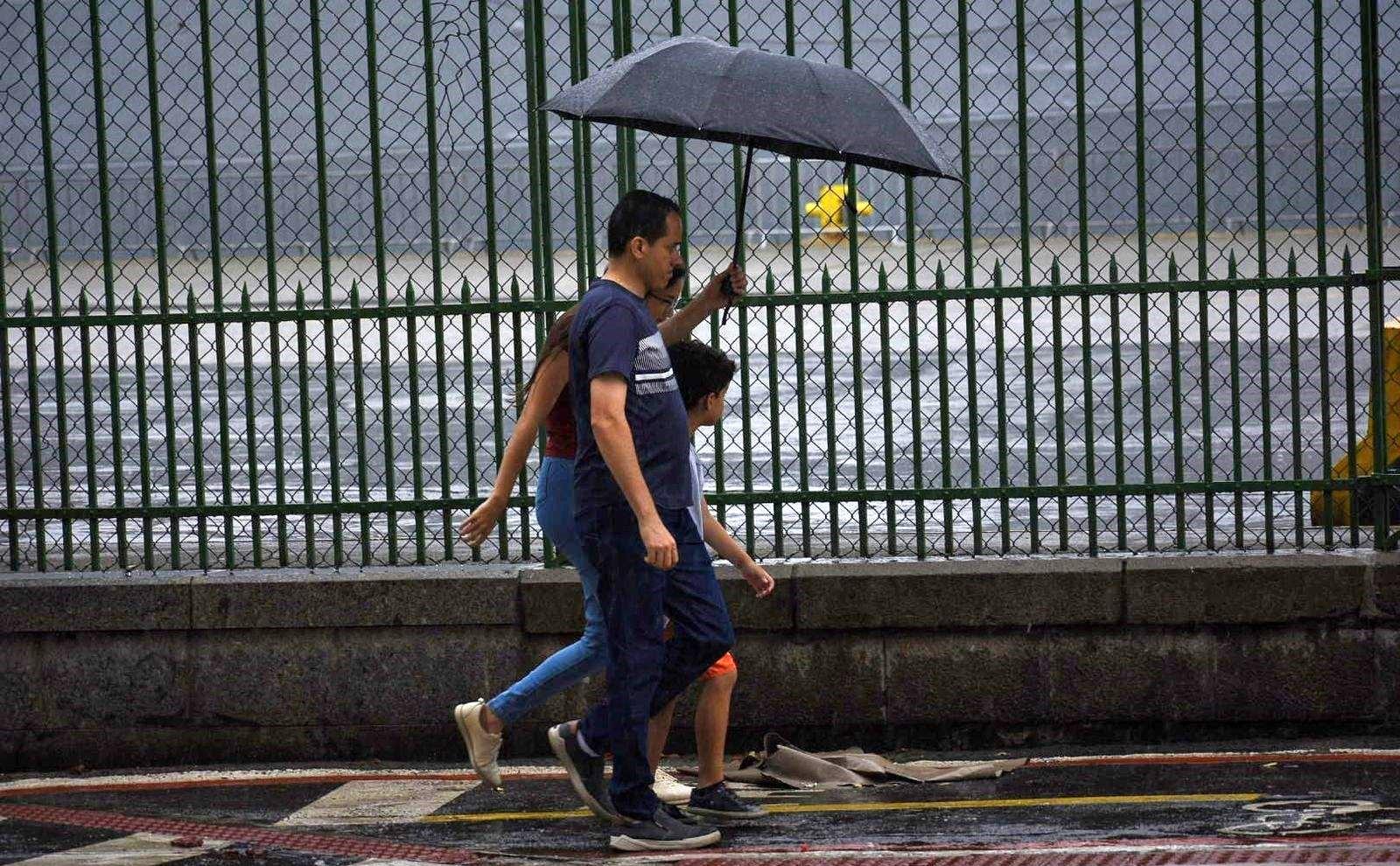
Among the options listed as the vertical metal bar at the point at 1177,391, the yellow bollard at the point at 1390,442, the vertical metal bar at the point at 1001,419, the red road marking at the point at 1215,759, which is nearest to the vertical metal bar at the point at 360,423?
the vertical metal bar at the point at 1001,419

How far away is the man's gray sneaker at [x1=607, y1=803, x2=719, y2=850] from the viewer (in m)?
4.69

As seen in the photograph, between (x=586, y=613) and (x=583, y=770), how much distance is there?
0.45 metres

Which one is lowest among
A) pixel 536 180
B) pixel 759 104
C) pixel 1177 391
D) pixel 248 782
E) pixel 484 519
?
pixel 248 782

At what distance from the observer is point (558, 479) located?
511 cm

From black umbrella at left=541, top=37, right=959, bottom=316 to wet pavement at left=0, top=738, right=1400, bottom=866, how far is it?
182 centimetres

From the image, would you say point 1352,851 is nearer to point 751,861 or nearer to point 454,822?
point 751,861

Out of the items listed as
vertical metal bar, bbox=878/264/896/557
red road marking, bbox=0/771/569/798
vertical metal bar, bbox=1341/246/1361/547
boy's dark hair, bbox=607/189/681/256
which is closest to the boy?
boy's dark hair, bbox=607/189/681/256

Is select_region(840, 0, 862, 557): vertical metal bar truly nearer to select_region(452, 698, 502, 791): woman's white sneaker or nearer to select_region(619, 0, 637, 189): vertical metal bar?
select_region(619, 0, 637, 189): vertical metal bar

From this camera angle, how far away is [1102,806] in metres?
5.22

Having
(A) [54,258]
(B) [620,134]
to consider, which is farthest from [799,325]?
(A) [54,258]

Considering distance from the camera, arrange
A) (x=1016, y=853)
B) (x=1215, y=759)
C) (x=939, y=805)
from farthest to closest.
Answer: (x=1215, y=759) → (x=939, y=805) → (x=1016, y=853)

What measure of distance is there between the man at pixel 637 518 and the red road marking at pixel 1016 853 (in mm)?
280

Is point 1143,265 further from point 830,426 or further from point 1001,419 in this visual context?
point 830,426

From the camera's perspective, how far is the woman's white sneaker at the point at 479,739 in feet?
17.6
